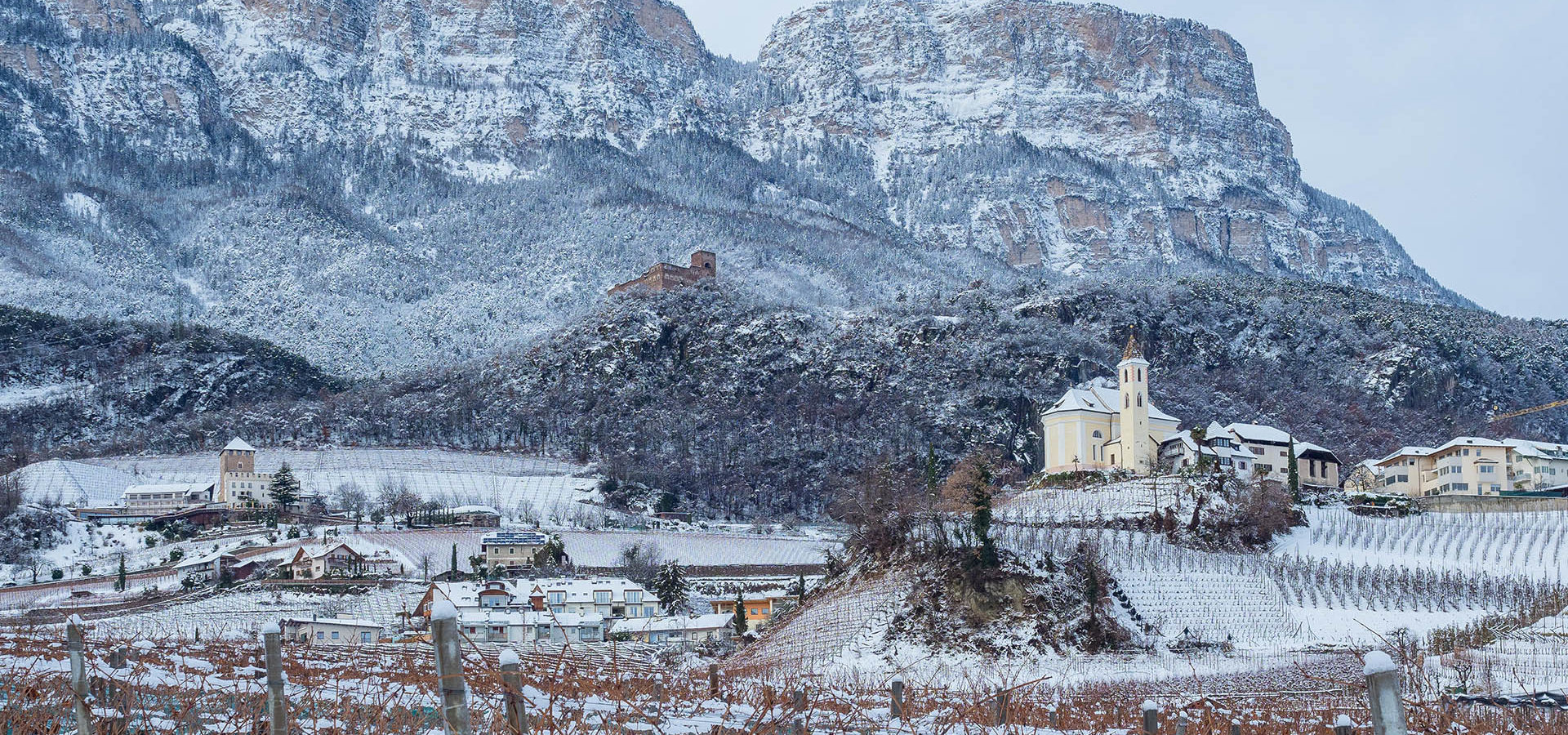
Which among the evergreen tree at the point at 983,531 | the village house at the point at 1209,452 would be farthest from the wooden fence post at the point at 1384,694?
the village house at the point at 1209,452

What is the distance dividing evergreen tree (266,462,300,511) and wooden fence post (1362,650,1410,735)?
301ft

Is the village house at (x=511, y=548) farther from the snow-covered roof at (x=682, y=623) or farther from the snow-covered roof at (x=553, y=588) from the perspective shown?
the snow-covered roof at (x=682, y=623)

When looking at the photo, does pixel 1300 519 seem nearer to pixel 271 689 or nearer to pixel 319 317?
pixel 271 689

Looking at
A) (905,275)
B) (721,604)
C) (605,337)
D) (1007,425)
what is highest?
(905,275)

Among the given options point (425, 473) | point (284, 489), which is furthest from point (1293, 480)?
point (425, 473)

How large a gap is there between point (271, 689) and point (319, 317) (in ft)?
513

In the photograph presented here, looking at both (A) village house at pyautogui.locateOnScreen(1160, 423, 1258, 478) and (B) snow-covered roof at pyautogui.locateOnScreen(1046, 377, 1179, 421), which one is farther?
(B) snow-covered roof at pyautogui.locateOnScreen(1046, 377, 1179, 421)

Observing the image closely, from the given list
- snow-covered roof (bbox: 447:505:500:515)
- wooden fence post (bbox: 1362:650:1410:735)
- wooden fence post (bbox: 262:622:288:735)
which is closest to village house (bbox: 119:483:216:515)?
snow-covered roof (bbox: 447:505:500:515)

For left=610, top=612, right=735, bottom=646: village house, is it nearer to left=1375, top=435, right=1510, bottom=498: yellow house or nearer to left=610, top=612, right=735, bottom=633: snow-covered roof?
left=610, top=612, right=735, bottom=633: snow-covered roof

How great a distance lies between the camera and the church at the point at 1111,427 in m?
69.4

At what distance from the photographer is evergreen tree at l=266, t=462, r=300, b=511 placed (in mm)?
92250

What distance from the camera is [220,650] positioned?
19.1 m

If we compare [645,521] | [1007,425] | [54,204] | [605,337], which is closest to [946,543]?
[645,521]

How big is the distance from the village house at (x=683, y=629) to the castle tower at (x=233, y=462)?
5048cm
